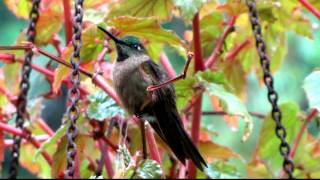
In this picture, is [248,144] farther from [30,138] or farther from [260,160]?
[30,138]

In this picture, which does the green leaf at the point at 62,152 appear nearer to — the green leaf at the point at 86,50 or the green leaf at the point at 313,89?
the green leaf at the point at 86,50

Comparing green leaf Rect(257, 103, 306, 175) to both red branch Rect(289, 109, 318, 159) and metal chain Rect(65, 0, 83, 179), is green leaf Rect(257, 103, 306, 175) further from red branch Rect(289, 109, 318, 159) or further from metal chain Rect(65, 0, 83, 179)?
metal chain Rect(65, 0, 83, 179)

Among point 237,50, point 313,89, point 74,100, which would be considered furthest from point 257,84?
point 74,100

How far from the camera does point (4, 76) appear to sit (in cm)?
162

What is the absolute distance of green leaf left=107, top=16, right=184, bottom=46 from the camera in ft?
4.00

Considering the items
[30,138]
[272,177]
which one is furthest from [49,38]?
[272,177]

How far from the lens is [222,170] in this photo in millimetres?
1550

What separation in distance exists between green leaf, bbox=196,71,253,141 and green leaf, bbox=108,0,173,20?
0.60 feet

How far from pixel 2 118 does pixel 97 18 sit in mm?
319

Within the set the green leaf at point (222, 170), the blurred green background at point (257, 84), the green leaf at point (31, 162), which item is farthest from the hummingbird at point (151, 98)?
the blurred green background at point (257, 84)

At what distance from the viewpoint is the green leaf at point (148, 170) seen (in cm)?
89

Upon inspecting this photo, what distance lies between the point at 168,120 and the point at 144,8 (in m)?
0.31

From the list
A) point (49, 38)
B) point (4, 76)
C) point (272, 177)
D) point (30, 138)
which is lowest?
point (272, 177)

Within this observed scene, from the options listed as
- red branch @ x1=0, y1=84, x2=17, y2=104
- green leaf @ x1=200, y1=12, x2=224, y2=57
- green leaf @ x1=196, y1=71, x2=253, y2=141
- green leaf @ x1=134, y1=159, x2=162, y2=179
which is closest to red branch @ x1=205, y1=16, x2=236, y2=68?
green leaf @ x1=200, y1=12, x2=224, y2=57
